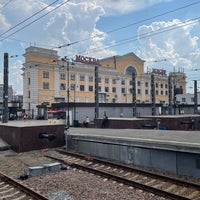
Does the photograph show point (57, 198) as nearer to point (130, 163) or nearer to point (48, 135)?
point (130, 163)

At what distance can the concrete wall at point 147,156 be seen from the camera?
36.5 ft

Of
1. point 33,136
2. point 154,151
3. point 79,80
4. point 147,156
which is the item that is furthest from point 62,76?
point 154,151

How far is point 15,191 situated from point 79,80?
234 ft

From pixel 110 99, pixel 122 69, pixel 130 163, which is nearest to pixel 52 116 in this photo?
pixel 130 163

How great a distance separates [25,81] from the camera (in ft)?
244

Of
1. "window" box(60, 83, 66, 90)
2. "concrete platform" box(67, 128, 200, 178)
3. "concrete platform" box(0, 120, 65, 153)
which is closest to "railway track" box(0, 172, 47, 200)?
"concrete platform" box(67, 128, 200, 178)

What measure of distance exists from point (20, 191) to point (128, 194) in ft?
12.9

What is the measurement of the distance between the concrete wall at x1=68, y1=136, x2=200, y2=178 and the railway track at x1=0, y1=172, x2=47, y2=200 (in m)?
6.00

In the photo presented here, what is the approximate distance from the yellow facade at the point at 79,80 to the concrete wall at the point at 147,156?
48946mm

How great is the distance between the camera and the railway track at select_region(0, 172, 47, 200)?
9008mm

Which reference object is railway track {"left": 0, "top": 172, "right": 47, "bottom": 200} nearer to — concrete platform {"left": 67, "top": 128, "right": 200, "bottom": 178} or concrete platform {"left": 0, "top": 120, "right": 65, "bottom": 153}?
concrete platform {"left": 67, "top": 128, "right": 200, "bottom": 178}

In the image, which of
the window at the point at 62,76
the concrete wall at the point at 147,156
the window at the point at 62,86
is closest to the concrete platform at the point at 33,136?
the concrete wall at the point at 147,156

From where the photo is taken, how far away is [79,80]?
80.5 m

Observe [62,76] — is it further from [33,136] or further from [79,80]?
[33,136]
